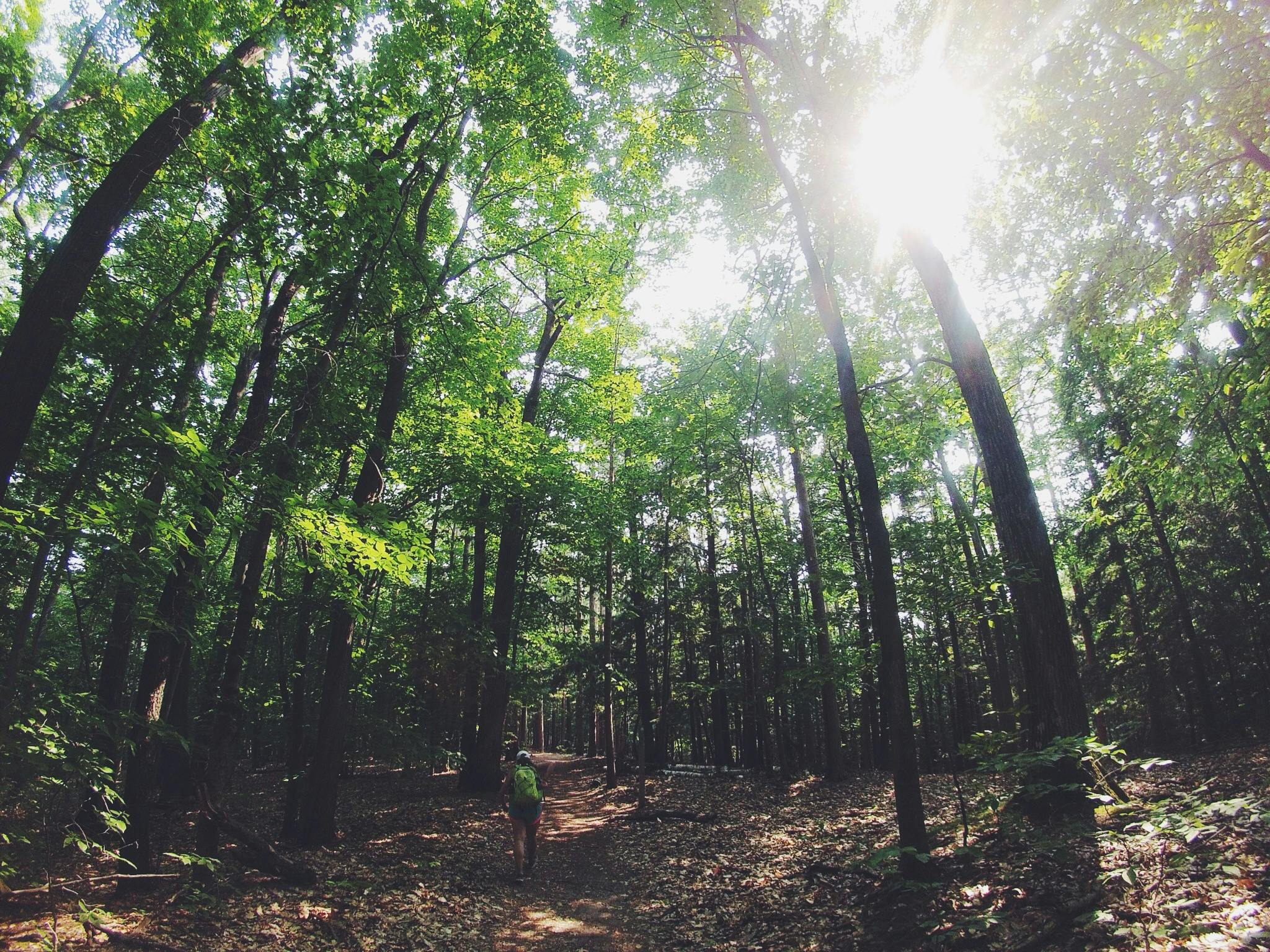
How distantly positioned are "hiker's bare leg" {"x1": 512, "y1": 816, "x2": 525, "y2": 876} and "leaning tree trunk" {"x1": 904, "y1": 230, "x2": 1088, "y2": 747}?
6.99 m

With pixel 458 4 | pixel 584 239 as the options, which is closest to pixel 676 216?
pixel 584 239

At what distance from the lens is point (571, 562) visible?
1571 centimetres

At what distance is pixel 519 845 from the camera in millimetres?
8453

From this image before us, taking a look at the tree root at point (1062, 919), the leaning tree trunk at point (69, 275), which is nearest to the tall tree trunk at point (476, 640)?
the leaning tree trunk at point (69, 275)

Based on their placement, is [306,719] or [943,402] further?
[306,719]

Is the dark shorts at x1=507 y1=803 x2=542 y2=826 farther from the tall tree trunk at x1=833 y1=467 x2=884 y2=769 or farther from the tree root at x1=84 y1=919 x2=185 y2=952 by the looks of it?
the tall tree trunk at x1=833 y1=467 x2=884 y2=769

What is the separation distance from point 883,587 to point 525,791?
616cm

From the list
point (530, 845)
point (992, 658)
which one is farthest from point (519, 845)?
point (992, 658)

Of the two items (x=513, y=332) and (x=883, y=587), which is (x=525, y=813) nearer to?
(x=883, y=587)

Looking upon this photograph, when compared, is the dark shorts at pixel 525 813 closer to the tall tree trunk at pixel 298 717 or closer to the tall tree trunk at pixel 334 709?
the tall tree trunk at pixel 334 709

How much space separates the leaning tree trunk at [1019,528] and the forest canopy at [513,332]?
0.15 ft

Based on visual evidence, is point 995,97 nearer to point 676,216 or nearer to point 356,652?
point 676,216

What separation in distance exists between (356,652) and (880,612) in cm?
1023

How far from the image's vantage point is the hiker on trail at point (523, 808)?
8.46 metres
